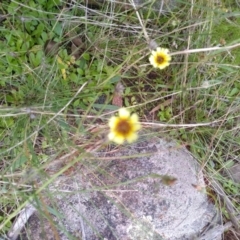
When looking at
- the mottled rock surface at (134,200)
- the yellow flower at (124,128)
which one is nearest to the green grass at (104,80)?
the mottled rock surface at (134,200)

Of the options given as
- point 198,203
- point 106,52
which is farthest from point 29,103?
point 198,203

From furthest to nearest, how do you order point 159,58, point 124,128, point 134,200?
point 134,200, point 159,58, point 124,128

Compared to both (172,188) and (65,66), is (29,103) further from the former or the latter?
(172,188)

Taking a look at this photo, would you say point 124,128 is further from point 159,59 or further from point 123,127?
point 159,59

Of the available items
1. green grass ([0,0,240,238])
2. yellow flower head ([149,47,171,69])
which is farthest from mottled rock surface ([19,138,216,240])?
yellow flower head ([149,47,171,69])

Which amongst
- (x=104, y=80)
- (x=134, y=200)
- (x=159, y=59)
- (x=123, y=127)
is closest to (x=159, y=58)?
(x=159, y=59)

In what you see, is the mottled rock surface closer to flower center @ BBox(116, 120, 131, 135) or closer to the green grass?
the green grass

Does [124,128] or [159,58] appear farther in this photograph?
[159,58]

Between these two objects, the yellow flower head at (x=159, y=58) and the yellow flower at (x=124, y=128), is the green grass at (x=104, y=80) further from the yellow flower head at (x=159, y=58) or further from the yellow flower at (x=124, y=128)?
the yellow flower at (x=124, y=128)
